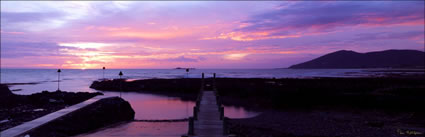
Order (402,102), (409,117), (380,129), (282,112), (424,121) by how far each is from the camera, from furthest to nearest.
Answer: (402,102)
(282,112)
(409,117)
(424,121)
(380,129)

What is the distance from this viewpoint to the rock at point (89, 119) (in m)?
15.3

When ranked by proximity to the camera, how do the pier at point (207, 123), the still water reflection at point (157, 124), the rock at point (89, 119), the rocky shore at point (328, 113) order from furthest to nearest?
1. the still water reflection at point (157, 124)
2. the rocky shore at point (328, 113)
3. the rock at point (89, 119)
4. the pier at point (207, 123)

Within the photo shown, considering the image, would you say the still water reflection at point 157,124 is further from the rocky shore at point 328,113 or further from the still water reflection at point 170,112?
the rocky shore at point 328,113

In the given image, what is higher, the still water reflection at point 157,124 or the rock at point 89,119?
the rock at point 89,119

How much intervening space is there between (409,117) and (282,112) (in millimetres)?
9308

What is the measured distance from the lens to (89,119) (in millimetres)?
19328

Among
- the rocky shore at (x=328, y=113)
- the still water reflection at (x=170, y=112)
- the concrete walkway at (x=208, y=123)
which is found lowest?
the still water reflection at (x=170, y=112)

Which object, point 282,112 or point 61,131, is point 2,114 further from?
point 282,112

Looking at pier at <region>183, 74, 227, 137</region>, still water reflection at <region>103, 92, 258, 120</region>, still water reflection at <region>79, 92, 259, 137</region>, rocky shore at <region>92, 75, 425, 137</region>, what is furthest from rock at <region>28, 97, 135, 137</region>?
rocky shore at <region>92, 75, 425, 137</region>

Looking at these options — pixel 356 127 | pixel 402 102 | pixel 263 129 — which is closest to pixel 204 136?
pixel 263 129

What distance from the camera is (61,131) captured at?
16.0 metres

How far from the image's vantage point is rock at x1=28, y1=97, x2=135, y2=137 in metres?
15.3

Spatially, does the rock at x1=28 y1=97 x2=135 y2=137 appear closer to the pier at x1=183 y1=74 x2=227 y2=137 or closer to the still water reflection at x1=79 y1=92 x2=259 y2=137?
the still water reflection at x1=79 y1=92 x2=259 y2=137

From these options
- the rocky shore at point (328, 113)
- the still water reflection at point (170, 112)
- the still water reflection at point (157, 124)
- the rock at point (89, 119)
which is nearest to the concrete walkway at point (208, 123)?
the rocky shore at point (328, 113)
